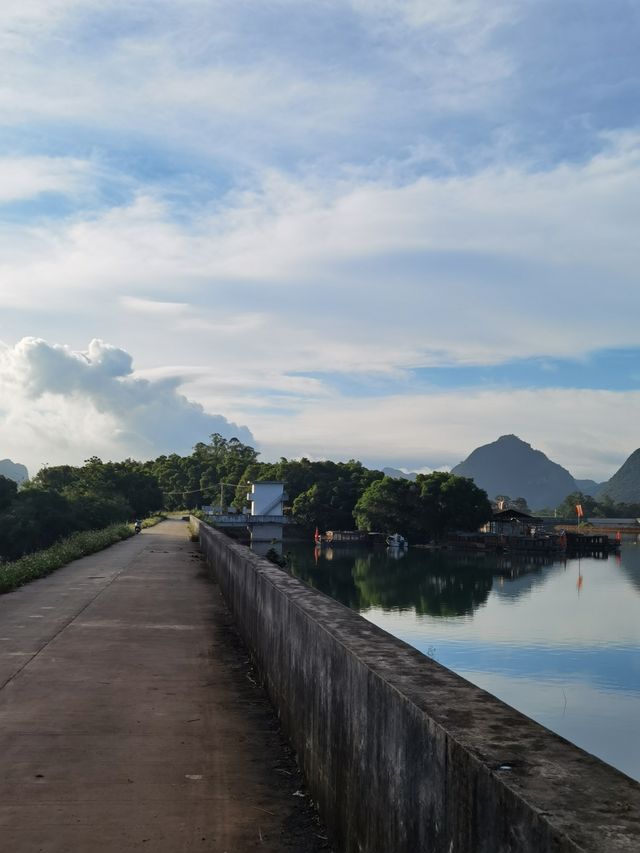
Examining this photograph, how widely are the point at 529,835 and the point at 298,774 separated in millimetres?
4133

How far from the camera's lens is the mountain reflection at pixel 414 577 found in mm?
52031

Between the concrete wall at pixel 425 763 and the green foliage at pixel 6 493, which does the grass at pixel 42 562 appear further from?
the green foliage at pixel 6 493

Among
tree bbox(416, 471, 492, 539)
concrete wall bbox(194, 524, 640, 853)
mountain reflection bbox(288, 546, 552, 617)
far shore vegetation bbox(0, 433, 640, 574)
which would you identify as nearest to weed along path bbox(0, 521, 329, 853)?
concrete wall bbox(194, 524, 640, 853)

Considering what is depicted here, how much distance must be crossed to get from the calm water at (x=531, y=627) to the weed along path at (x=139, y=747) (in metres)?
14.1

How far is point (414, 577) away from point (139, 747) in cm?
6447

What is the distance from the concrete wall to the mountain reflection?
1455 inches

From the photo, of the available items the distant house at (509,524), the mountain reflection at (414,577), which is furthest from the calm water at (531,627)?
the distant house at (509,524)

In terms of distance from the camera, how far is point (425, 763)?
3.47 metres

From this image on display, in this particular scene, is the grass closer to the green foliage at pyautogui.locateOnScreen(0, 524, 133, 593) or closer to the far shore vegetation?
the green foliage at pyautogui.locateOnScreen(0, 524, 133, 593)

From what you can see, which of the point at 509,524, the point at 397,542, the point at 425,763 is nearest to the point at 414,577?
the point at 397,542

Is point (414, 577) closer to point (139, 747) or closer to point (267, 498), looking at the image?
point (267, 498)

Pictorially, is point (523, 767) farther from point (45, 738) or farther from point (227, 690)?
point (227, 690)

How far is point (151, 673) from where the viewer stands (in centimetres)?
990

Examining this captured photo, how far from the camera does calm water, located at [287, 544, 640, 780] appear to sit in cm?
2666
